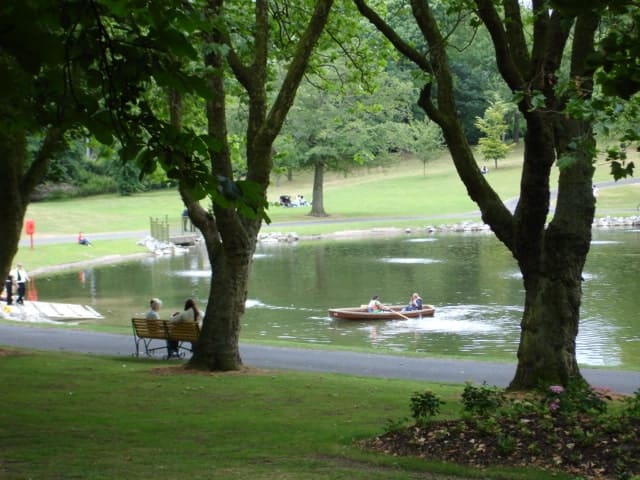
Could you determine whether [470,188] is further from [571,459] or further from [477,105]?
[477,105]

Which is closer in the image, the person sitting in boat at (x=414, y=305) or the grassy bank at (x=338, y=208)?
the person sitting in boat at (x=414, y=305)

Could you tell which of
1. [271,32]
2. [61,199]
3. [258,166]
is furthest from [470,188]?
[61,199]

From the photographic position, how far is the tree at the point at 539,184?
1144 centimetres

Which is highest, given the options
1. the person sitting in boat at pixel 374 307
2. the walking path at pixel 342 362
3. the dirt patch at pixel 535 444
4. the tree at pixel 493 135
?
the tree at pixel 493 135

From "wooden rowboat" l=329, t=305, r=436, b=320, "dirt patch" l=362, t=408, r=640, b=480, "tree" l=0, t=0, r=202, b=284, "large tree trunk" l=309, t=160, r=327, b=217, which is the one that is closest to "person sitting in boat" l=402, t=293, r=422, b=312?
"wooden rowboat" l=329, t=305, r=436, b=320

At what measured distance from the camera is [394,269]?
129ft

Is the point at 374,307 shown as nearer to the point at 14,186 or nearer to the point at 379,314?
the point at 379,314

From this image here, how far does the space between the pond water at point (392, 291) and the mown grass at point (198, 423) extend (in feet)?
25.8

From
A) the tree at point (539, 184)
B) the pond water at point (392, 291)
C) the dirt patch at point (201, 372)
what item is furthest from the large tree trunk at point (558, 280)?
the pond water at point (392, 291)

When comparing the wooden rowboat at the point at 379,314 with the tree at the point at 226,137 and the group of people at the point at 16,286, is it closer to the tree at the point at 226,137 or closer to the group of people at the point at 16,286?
the group of people at the point at 16,286

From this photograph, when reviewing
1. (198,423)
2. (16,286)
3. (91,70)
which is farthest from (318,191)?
(91,70)

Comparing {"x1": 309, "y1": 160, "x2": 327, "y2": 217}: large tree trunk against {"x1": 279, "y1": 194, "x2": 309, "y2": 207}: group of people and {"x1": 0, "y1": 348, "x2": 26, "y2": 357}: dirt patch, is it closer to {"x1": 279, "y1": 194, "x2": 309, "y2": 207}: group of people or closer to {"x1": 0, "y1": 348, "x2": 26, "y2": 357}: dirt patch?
{"x1": 279, "y1": 194, "x2": 309, "y2": 207}: group of people

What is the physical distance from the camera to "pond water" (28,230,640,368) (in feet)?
76.0

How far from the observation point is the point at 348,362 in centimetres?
1723
